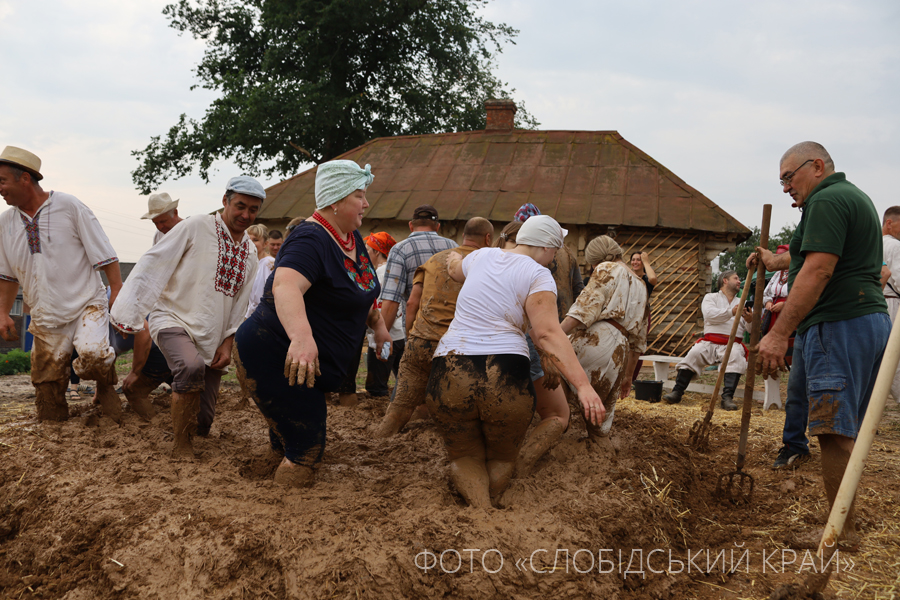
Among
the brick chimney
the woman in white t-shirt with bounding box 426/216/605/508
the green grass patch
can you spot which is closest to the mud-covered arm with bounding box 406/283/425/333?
the woman in white t-shirt with bounding box 426/216/605/508

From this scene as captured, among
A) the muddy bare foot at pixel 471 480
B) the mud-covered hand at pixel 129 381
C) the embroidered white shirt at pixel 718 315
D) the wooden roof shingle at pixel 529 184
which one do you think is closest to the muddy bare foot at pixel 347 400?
the mud-covered hand at pixel 129 381

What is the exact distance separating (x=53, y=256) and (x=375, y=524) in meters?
3.35

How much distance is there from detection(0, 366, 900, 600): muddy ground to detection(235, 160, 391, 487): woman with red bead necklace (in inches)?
12.9

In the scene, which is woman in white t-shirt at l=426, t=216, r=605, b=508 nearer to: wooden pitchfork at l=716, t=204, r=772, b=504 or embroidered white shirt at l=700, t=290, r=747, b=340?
wooden pitchfork at l=716, t=204, r=772, b=504

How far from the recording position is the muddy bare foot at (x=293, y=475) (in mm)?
3502

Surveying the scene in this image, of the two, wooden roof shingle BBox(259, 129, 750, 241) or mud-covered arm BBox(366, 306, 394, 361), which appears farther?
wooden roof shingle BBox(259, 129, 750, 241)

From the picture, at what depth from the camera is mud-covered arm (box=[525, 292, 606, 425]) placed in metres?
3.24

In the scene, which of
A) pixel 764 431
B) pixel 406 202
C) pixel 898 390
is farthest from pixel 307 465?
pixel 406 202

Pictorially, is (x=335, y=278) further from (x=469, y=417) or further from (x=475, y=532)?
(x=475, y=532)

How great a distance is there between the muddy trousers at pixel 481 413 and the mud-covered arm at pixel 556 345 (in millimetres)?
174

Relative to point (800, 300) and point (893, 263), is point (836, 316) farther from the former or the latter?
point (893, 263)

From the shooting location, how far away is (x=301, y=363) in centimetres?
286

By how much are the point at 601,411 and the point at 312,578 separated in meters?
1.57

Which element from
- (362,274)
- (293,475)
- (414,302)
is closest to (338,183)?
(362,274)
